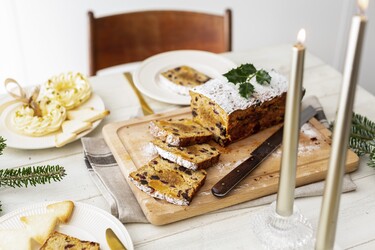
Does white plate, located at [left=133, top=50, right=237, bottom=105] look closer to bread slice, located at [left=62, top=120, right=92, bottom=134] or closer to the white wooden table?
the white wooden table

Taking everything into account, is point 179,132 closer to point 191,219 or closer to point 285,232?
point 191,219

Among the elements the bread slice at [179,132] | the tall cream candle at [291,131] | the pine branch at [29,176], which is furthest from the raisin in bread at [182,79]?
the tall cream candle at [291,131]

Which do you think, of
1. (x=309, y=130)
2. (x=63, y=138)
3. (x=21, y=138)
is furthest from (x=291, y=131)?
(x=21, y=138)

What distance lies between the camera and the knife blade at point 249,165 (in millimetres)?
1294

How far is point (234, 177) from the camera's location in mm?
A: 1329

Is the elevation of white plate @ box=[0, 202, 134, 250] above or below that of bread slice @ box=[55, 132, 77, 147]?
below

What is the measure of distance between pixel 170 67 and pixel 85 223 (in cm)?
89

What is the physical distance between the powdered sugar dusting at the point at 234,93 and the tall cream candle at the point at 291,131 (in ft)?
1.54

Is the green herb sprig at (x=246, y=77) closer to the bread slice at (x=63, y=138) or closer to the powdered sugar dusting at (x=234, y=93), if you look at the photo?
the powdered sugar dusting at (x=234, y=93)

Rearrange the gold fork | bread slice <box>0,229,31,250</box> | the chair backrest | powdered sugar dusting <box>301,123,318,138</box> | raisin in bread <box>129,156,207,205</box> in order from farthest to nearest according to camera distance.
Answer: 1. the chair backrest
2. the gold fork
3. powdered sugar dusting <box>301,123,318,138</box>
4. raisin in bread <box>129,156,207,205</box>
5. bread slice <box>0,229,31,250</box>

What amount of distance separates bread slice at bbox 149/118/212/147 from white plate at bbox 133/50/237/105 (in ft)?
0.74

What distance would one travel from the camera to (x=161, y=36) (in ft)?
7.55

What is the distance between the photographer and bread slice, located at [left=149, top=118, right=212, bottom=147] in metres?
1.41

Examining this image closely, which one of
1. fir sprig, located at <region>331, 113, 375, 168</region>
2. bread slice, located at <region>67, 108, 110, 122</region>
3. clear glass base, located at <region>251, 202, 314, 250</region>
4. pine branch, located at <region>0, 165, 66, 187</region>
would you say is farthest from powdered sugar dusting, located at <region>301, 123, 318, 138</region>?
pine branch, located at <region>0, 165, 66, 187</region>
